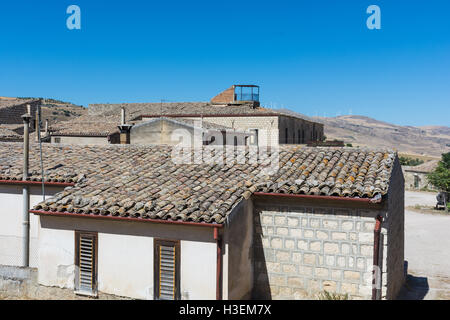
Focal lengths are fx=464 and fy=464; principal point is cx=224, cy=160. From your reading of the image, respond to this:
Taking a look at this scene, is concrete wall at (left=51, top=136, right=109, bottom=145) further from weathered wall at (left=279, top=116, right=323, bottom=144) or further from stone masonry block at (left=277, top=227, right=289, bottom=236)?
stone masonry block at (left=277, top=227, right=289, bottom=236)

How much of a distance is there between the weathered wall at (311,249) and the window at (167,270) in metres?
2.03

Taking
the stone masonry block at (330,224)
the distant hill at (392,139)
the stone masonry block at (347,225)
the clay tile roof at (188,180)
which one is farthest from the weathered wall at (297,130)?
the distant hill at (392,139)

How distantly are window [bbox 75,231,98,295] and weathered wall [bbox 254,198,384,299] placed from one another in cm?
367

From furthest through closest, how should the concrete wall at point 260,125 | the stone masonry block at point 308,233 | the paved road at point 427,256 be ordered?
1. the concrete wall at point 260,125
2. the paved road at point 427,256
3. the stone masonry block at point 308,233

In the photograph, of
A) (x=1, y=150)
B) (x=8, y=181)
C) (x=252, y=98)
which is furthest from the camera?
(x=252, y=98)

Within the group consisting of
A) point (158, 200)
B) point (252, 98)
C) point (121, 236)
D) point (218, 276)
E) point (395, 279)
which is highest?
point (252, 98)

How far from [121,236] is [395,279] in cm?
696

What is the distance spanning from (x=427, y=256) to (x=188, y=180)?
13265mm

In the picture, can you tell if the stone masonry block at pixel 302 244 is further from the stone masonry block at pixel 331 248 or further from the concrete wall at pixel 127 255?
the concrete wall at pixel 127 255

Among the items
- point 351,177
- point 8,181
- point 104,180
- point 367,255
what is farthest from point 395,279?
point 8,181

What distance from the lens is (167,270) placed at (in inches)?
385

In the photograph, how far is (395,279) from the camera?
1184cm

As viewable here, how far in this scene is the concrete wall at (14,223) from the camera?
12.2 m
